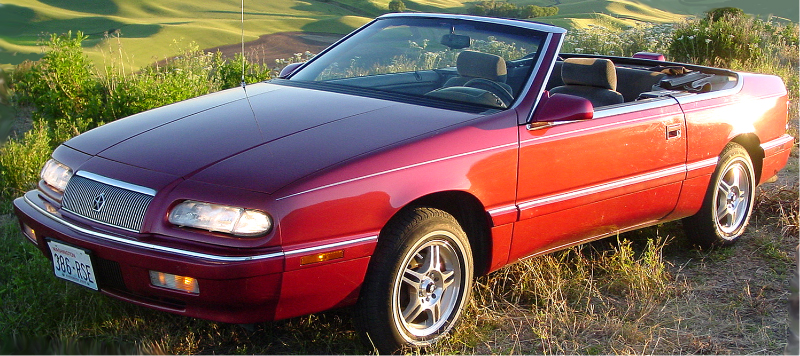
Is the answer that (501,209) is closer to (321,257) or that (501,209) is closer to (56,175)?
(321,257)

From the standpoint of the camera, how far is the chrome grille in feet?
9.60

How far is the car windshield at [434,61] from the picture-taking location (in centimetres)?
395

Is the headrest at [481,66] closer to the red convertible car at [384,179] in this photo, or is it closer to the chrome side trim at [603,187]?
the red convertible car at [384,179]

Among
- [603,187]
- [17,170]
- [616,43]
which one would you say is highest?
[603,187]

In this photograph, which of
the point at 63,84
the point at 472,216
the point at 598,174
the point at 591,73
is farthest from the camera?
the point at 63,84

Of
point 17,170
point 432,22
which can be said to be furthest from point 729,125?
point 17,170

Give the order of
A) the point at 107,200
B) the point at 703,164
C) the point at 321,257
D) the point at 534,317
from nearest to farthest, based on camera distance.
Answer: the point at 321,257
the point at 107,200
the point at 534,317
the point at 703,164

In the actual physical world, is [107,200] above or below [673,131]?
above

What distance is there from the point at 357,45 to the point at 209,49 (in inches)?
634

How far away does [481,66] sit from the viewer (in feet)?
13.5

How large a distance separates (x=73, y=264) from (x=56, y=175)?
1.83 feet

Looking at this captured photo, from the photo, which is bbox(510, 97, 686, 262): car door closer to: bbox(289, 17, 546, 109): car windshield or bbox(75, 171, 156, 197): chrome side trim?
bbox(289, 17, 546, 109): car windshield

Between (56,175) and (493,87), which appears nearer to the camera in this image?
(56,175)

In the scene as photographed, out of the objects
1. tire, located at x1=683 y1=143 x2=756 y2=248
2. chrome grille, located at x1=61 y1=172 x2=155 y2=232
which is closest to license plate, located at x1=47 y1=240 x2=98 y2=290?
chrome grille, located at x1=61 y1=172 x2=155 y2=232
